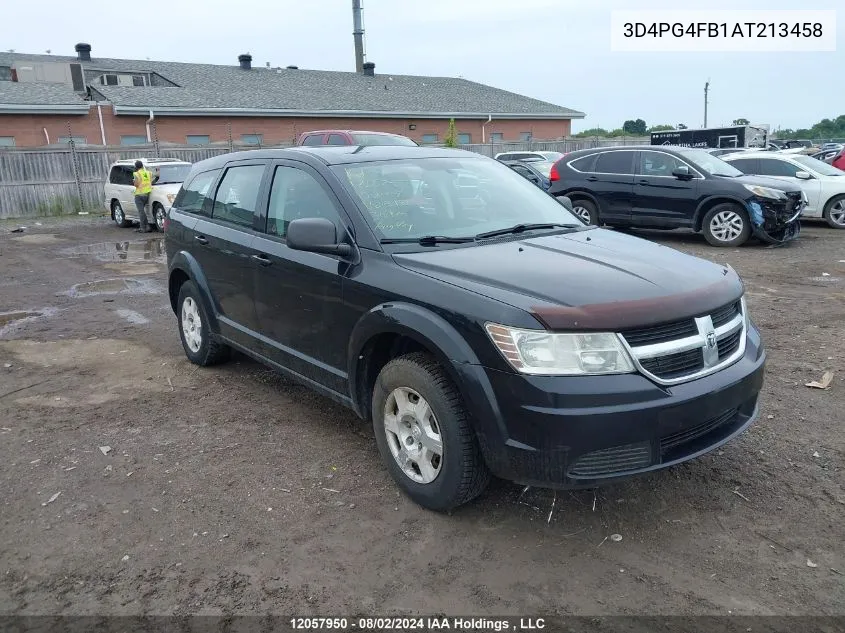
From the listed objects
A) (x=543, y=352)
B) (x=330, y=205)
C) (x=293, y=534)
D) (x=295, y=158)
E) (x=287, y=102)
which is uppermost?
(x=287, y=102)

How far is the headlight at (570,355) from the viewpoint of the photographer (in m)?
3.00

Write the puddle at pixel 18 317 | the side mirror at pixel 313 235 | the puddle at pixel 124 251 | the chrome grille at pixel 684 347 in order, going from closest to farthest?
the chrome grille at pixel 684 347 < the side mirror at pixel 313 235 < the puddle at pixel 18 317 < the puddle at pixel 124 251

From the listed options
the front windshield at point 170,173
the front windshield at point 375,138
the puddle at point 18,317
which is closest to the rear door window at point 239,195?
the puddle at point 18,317

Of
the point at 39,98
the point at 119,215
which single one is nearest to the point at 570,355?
the point at 119,215

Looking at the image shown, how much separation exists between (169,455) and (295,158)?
2.06m

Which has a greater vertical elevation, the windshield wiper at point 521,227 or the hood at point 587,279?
the windshield wiper at point 521,227

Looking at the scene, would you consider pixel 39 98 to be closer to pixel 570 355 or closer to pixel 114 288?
pixel 114 288

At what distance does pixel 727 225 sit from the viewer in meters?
11.8

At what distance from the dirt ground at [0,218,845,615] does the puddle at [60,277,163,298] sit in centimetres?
405

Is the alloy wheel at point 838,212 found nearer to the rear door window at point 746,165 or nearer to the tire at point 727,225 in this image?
the rear door window at point 746,165

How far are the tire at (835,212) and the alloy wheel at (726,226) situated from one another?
358cm

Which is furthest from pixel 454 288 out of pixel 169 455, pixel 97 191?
pixel 97 191

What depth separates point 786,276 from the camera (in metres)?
9.34

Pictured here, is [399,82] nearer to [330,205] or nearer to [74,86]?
[74,86]
